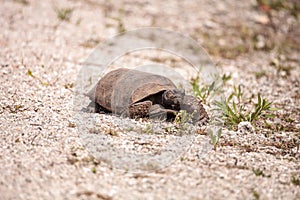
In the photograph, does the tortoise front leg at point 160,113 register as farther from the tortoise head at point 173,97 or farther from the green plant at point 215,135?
the green plant at point 215,135

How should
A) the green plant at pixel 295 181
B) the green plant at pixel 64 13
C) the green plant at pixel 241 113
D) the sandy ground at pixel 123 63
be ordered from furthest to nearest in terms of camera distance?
the green plant at pixel 64 13 < the green plant at pixel 241 113 < the green plant at pixel 295 181 < the sandy ground at pixel 123 63

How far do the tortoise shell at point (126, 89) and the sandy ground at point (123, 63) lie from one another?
0.38 metres

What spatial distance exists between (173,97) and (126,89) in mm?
469

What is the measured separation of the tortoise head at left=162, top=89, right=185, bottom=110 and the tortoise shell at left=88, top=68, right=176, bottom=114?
7 cm

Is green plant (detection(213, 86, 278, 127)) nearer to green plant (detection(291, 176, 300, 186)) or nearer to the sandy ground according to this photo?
the sandy ground

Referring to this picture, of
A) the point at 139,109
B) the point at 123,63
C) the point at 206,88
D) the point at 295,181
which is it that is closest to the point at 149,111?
the point at 139,109

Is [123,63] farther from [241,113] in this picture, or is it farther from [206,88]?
[241,113]

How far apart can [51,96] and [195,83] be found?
1.70 m

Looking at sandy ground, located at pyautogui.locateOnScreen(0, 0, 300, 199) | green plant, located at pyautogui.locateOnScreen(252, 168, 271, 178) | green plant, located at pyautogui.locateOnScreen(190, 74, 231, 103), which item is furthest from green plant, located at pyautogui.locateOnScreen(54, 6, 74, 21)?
green plant, located at pyautogui.locateOnScreen(252, 168, 271, 178)

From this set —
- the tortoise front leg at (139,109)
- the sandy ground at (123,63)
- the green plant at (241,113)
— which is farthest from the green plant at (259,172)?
the tortoise front leg at (139,109)

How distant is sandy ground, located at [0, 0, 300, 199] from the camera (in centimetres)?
A: 333

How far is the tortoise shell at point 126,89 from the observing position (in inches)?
169

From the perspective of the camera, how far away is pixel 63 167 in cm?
346

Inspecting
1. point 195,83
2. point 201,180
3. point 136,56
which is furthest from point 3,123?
point 136,56
